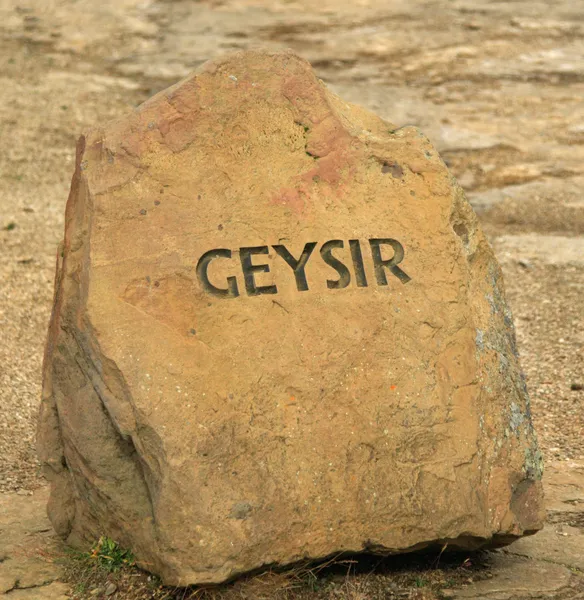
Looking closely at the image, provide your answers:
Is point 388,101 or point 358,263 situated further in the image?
point 388,101

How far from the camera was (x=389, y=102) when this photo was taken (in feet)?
31.3

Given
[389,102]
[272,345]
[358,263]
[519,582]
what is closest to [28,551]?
[272,345]

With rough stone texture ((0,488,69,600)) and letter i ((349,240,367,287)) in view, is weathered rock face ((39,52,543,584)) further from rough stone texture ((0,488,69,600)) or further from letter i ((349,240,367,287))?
rough stone texture ((0,488,69,600))

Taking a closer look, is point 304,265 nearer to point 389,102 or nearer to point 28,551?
point 28,551

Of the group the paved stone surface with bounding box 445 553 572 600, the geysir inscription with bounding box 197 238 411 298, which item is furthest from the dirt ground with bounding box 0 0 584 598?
the geysir inscription with bounding box 197 238 411 298

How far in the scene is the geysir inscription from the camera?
3.13 m

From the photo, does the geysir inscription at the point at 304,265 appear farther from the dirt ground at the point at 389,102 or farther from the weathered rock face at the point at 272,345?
the dirt ground at the point at 389,102

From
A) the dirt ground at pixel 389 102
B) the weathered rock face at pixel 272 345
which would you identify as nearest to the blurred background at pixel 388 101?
the dirt ground at pixel 389 102

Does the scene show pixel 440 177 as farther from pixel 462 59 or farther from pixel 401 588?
pixel 462 59

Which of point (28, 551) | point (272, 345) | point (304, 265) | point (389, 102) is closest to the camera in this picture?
point (272, 345)

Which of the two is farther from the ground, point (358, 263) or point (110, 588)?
point (358, 263)

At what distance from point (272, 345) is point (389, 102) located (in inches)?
273

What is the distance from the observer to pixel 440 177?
3.43m

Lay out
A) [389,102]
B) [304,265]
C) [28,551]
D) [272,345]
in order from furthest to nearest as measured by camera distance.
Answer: [389,102]
[28,551]
[304,265]
[272,345]
